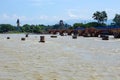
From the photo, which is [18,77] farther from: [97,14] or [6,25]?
[6,25]

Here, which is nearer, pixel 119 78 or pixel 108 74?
pixel 119 78

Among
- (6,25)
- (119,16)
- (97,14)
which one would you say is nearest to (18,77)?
(97,14)

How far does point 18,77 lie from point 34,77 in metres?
0.61

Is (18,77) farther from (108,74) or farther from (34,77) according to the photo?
(108,74)

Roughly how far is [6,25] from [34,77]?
613 feet

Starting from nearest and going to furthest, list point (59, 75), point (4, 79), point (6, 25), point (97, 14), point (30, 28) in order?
1. point (4, 79)
2. point (59, 75)
3. point (97, 14)
4. point (30, 28)
5. point (6, 25)

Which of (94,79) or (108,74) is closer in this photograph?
(94,79)

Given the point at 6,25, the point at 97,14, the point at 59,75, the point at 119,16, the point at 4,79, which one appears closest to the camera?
the point at 4,79

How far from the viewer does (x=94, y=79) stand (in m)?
13.2

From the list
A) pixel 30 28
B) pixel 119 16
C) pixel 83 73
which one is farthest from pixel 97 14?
pixel 83 73

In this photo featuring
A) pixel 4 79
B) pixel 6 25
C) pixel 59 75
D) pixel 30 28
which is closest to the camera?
pixel 4 79

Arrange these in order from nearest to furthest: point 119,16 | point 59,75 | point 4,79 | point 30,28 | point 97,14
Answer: point 4,79 → point 59,75 → point 97,14 → point 119,16 → point 30,28

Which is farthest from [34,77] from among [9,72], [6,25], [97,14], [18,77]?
[6,25]

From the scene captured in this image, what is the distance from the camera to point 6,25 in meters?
198
